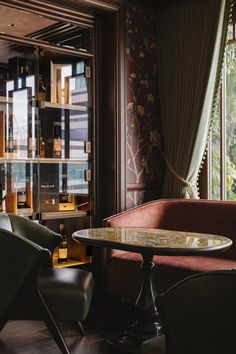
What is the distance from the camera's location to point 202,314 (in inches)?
47.8

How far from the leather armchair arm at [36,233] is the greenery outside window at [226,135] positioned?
1.55 meters

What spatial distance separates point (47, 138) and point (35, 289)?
1651mm

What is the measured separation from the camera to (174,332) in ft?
4.21

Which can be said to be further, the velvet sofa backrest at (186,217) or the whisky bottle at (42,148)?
the whisky bottle at (42,148)

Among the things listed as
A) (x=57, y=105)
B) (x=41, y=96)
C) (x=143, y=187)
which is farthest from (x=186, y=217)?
(x=41, y=96)

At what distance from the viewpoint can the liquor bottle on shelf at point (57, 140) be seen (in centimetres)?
399

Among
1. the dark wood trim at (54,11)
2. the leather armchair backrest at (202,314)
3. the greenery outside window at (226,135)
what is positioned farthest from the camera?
the greenery outside window at (226,135)

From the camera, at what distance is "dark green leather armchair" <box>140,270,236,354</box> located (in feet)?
3.84

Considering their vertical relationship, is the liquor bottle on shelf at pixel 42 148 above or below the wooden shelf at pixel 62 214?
above

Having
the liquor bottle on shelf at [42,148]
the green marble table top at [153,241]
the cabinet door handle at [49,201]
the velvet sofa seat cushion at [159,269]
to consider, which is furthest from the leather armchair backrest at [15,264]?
the liquor bottle on shelf at [42,148]

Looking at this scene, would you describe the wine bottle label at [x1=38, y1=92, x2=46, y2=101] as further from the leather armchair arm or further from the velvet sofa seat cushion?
the velvet sofa seat cushion

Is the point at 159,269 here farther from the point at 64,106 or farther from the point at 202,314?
the point at 202,314

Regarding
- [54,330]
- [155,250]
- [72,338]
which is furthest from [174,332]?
[72,338]

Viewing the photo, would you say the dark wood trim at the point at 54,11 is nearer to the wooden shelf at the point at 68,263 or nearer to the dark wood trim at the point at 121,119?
the dark wood trim at the point at 121,119
